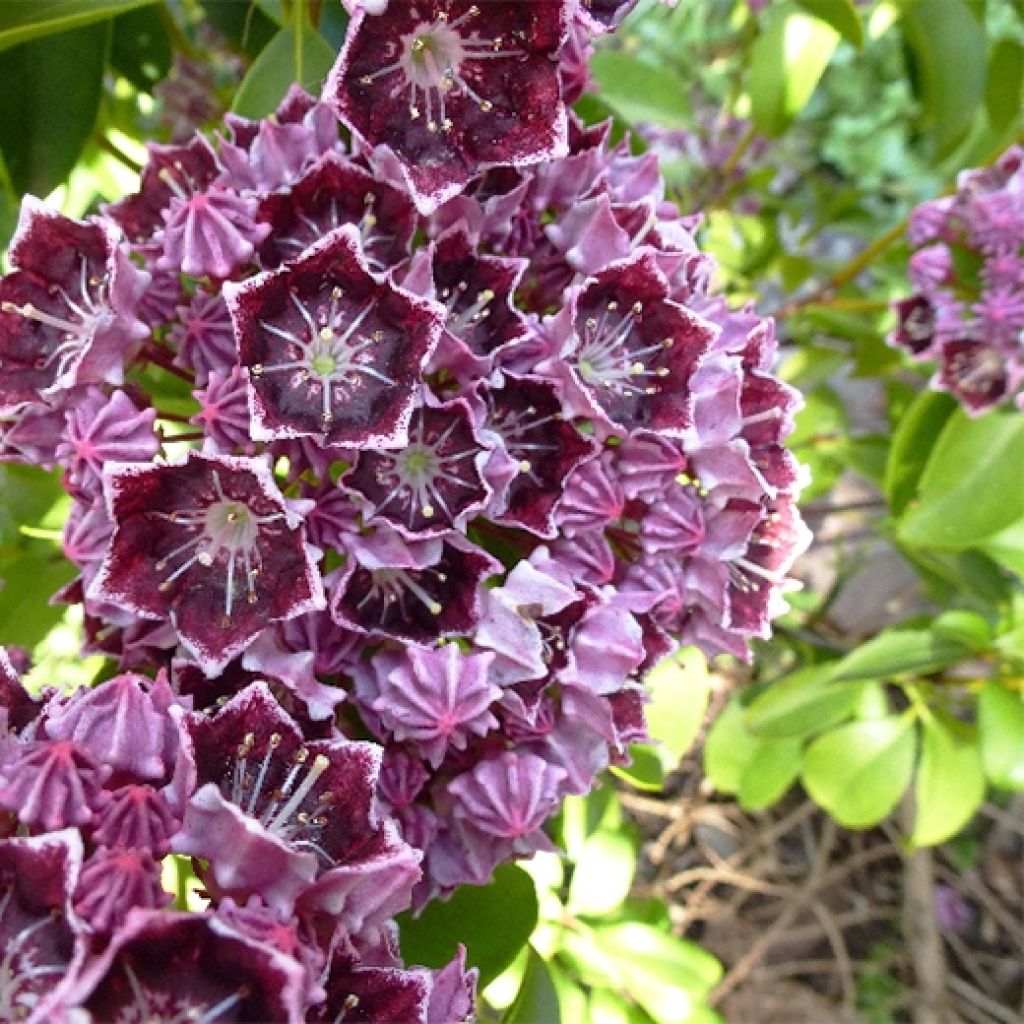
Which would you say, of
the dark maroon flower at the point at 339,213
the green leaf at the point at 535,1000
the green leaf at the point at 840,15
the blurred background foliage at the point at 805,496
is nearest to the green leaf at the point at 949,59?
the blurred background foliage at the point at 805,496

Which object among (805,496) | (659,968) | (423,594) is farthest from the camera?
(805,496)

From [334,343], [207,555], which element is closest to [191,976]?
[207,555]

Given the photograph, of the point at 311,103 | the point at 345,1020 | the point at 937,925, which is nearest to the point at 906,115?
the point at 937,925

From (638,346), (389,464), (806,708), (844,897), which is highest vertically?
(638,346)

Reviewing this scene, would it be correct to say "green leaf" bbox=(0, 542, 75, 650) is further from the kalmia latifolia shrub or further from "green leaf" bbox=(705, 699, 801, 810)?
"green leaf" bbox=(705, 699, 801, 810)

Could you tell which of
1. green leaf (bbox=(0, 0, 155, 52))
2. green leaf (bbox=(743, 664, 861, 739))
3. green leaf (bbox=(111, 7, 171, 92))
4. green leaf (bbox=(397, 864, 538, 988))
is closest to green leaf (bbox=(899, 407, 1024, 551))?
green leaf (bbox=(743, 664, 861, 739))

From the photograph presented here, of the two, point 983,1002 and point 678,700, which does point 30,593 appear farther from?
point 983,1002

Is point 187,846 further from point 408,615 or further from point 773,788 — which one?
point 773,788
